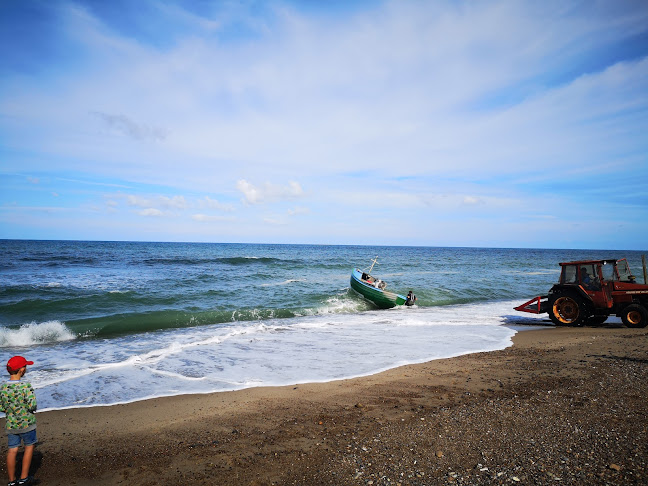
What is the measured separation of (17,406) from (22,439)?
0.55 metres

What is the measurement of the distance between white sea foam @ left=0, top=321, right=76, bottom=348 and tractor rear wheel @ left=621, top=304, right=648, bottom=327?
63.2ft

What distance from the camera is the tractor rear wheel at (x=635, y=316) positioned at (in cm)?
1245

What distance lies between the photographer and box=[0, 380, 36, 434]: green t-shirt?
4199 millimetres

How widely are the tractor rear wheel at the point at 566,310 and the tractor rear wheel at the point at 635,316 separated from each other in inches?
47.8

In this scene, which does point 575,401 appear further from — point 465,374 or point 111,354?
point 111,354

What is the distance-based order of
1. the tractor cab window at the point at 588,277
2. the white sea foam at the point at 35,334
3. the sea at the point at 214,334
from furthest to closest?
the tractor cab window at the point at 588,277 → the white sea foam at the point at 35,334 → the sea at the point at 214,334

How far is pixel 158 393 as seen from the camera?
720cm

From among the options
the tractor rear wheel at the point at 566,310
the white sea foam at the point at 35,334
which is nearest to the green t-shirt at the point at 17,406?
the white sea foam at the point at 35,334

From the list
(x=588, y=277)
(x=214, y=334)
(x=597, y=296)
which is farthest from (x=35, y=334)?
(x=597, y=296)

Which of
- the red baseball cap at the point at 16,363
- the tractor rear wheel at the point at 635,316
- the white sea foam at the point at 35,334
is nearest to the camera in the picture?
the red baseball cap at the point at 16,363

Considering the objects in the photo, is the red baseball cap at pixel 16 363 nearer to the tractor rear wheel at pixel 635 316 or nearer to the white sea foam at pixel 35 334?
the white sea foam at pixel 35 334

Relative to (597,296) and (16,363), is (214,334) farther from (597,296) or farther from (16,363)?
(597,296)

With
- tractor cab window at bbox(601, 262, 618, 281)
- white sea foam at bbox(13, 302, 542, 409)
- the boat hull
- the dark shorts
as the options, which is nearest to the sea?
white sea foam at bbox(13, 302, 542, 409)

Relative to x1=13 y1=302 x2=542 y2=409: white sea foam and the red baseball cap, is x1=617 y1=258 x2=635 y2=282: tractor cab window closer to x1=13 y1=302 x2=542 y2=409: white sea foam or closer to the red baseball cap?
x1=13 y1=302 x2=542 y2=409: white sea foam
